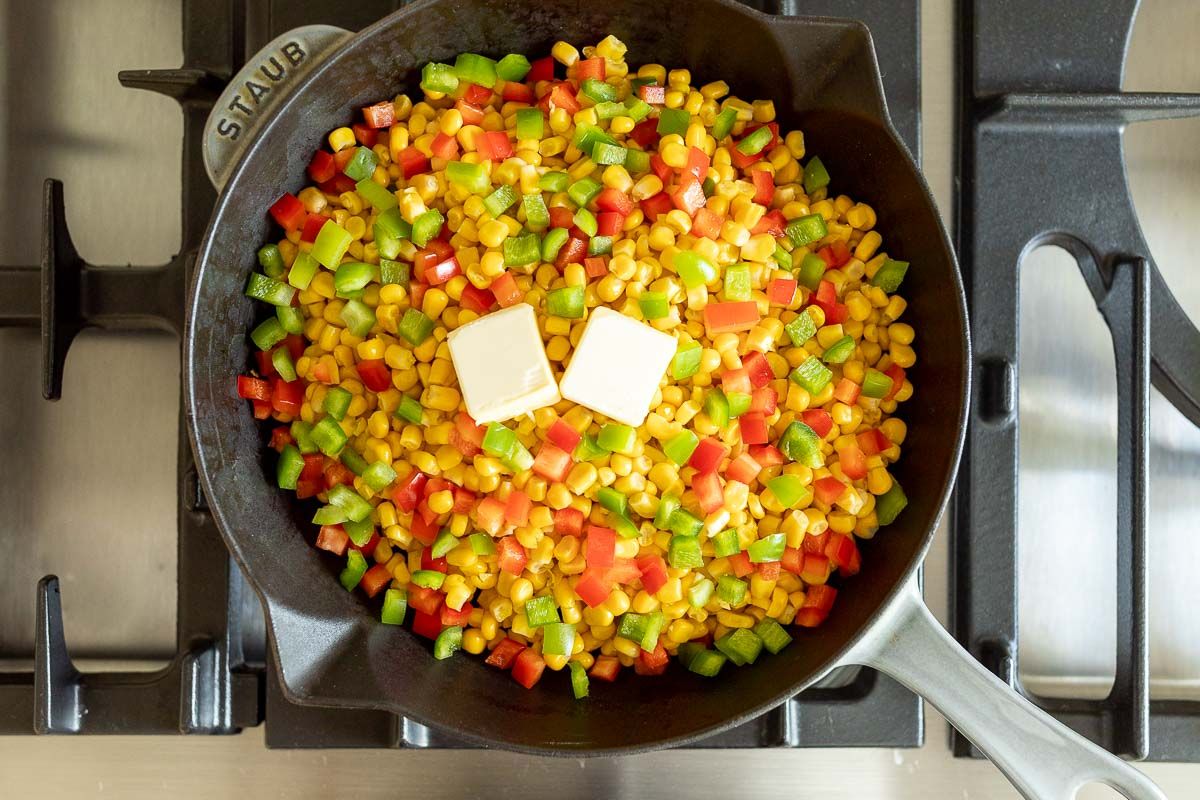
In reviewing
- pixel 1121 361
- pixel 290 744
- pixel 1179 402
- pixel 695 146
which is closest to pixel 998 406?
pixel 1121 361

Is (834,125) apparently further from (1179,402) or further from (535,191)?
(1179,402)

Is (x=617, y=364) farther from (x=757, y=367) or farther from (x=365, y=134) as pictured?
(x=365, y=134)

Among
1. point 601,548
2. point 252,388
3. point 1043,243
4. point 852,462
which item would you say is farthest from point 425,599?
point 1043,243

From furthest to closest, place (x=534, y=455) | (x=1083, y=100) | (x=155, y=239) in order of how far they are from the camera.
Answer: (x=155, y=239) → (x=1083, y=100) → (x=534, y=455)

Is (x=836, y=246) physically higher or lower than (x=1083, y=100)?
lower

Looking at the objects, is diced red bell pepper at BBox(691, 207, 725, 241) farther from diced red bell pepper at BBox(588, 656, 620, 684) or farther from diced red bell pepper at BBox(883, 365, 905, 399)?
diced red bell pepper at BBox(588, 656, 620, 684)

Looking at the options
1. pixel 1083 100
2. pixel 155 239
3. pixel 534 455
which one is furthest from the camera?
pixel 155 239

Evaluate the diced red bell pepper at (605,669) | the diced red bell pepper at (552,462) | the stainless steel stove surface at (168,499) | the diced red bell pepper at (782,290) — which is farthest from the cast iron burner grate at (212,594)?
the diced red bell pepper at (552,462)
